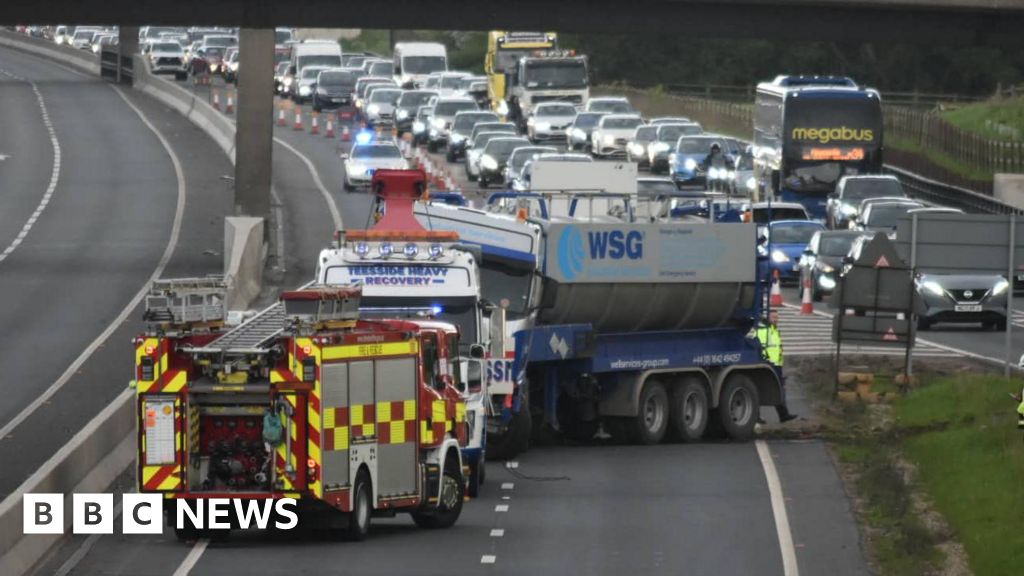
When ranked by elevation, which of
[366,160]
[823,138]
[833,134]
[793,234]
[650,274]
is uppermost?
[650,274]

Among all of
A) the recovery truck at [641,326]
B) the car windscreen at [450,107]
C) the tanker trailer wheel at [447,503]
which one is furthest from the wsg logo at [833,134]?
the tanker trailer wheel at [447,503]

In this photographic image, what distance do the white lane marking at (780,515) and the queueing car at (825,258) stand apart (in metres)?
17.4

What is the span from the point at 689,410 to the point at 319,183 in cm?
3782

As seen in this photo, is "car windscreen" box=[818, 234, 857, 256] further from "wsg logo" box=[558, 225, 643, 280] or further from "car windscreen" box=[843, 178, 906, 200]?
"wsg logo" box=[558, 225, 643, 280]

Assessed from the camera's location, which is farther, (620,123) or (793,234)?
(620,123)

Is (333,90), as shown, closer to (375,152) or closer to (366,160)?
(375,152)

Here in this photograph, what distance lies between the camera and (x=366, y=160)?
65.2m

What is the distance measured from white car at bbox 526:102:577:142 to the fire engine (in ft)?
191

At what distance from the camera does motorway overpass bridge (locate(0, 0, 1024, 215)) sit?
2066 inches

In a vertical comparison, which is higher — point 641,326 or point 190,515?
point 641,326

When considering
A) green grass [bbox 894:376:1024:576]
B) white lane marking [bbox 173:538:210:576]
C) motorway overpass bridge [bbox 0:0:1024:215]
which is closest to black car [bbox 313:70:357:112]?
motorway overpass bridge [bbox 0:0:1024:215]

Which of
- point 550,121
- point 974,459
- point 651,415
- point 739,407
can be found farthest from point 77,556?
point 550,121

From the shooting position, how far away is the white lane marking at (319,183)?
59.3 meters

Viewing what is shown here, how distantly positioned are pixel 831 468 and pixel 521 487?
13.9 feet
